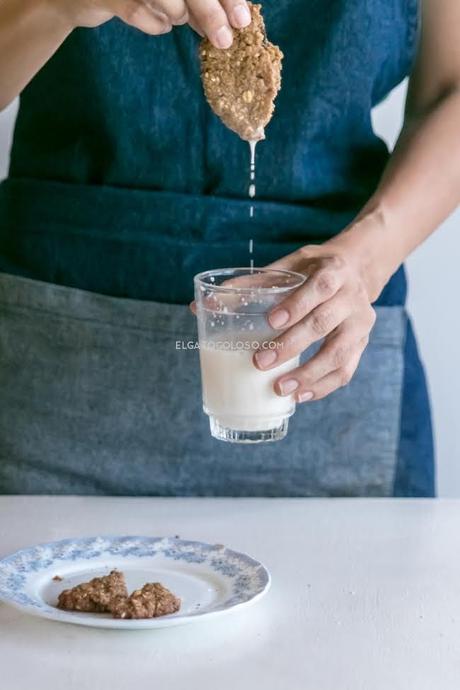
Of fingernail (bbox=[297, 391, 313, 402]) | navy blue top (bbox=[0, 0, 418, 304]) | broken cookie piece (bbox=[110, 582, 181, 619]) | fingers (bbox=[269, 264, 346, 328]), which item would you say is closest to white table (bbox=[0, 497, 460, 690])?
broken cookie piece (bbox=[110, 582, 181, 619])

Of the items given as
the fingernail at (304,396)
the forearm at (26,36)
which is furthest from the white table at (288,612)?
the forearm at (26,36)

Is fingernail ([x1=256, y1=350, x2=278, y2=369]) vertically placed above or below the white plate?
above

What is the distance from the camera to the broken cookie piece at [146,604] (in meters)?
1.07

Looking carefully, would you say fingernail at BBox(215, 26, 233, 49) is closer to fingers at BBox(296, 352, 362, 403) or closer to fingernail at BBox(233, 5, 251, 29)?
fingernail at BBox(233, 5, 251, 29)

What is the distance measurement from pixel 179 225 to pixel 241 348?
1.11 feet

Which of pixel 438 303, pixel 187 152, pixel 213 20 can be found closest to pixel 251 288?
pixel 213 20

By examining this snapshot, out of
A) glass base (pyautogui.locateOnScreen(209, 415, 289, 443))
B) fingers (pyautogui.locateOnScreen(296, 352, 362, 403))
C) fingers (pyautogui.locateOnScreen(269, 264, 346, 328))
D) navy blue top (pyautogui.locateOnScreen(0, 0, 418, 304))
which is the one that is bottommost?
glass base (pyautogui.locateOnScreen(209, 415, 289, 443))

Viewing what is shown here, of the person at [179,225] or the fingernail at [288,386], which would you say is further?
the person at [179,225]

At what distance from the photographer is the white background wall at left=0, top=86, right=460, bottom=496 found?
7.20 ft

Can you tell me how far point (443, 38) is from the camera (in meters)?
1.62

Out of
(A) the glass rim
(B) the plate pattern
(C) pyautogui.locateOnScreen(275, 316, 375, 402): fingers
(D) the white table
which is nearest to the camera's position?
(D) the white table

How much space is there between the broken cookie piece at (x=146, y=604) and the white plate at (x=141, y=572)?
0.4 inches

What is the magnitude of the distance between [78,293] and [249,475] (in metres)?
0.31

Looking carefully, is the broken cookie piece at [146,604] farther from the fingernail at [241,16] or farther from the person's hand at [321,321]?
the fingernail at [241,16]
